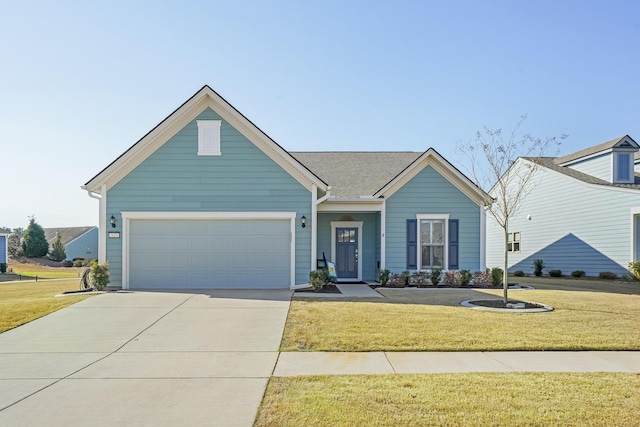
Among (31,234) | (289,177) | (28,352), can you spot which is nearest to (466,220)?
(289,177)

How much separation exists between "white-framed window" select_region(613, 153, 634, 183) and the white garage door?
16.3m

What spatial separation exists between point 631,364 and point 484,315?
11.0ft

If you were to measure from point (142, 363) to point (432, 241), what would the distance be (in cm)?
1183

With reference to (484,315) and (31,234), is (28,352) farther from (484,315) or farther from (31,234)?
(31,234)

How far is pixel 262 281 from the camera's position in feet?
45.5

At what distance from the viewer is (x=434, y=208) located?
16.0 meters

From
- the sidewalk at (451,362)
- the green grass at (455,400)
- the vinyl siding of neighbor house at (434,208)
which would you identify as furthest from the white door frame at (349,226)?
the green grass at (455,400)

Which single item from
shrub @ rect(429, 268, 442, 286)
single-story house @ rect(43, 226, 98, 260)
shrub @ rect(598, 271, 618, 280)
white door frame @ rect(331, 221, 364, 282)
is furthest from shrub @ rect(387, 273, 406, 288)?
single-story house @ rect(43, 226, 98, 260)

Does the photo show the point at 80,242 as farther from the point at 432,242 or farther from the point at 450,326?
the point at 450,326

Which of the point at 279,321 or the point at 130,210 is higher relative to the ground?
the point at 130,210

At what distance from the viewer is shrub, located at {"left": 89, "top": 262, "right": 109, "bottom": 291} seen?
1288 cm

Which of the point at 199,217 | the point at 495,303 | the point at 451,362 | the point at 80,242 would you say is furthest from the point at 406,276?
the point at 80,242

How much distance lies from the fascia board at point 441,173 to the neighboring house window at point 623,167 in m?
9.34

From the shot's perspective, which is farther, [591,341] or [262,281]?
[262,281]
